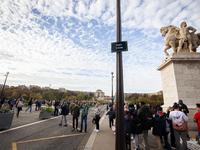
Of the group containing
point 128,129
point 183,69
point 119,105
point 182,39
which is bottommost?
point 128,129

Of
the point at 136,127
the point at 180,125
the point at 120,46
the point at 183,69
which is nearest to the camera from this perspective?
the point at 120,46

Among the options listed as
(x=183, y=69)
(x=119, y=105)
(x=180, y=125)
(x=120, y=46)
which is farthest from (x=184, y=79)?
(x=119, y=105)

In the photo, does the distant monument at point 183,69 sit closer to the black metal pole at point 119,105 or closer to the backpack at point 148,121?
the backpack at point 148,121

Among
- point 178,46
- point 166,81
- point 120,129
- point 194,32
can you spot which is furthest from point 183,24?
point 120,129

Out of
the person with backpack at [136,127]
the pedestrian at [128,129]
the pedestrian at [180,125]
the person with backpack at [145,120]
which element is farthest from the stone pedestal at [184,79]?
the pedestrian at [128,129]

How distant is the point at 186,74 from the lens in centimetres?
808

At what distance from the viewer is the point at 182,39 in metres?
8.86

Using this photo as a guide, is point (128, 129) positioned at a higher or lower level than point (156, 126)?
lower

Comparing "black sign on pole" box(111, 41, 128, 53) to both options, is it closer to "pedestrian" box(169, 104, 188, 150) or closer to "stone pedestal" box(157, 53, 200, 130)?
"pedestrian" box(169, 104, 188, 150)

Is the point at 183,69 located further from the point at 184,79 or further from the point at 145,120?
the point at 145,120

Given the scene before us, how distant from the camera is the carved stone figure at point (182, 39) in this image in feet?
28.9

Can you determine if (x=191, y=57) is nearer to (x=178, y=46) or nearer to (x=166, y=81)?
(x=178, y=46)

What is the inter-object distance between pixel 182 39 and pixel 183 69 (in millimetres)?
2506

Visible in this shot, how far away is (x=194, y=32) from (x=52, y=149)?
485 inches
